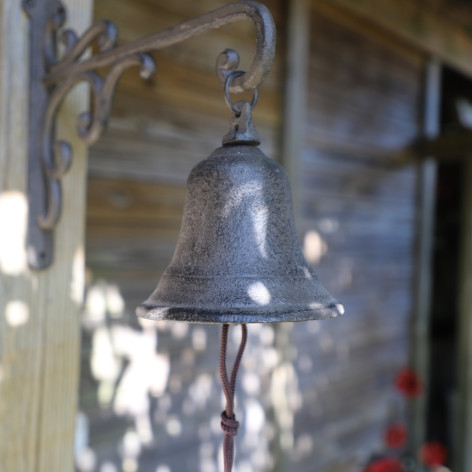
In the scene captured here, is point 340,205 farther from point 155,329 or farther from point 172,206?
point 155,329

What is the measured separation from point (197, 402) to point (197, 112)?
1093 mm

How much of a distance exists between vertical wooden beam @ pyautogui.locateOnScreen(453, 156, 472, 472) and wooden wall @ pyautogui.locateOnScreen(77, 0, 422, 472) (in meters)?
0.34

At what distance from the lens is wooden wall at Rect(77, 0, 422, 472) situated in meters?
1.71

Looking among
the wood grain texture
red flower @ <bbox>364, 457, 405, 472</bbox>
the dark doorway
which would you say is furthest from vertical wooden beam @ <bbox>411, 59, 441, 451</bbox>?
the dark doorway

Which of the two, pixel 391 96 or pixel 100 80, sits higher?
pixel 391 96

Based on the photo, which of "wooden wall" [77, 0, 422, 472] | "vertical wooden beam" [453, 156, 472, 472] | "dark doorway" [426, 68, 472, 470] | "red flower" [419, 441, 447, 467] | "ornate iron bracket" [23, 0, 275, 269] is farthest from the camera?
"dark doorway" [426, 68, 472, 470]

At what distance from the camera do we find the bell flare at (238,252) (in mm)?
792

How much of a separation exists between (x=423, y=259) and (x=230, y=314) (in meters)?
2.91

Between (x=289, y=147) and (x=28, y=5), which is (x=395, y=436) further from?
(x=28, y=5)

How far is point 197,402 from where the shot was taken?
2.00 metres

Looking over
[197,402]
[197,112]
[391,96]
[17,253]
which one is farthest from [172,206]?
[391,96]

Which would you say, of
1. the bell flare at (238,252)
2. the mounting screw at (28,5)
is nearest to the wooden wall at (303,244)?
the mounting screw at (28,5)

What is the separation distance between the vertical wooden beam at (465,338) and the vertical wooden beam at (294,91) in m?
1.24

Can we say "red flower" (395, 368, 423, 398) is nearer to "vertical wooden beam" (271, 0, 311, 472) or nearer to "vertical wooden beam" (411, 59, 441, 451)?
"vertical wooden beam" (411, 59, 441, 451)
